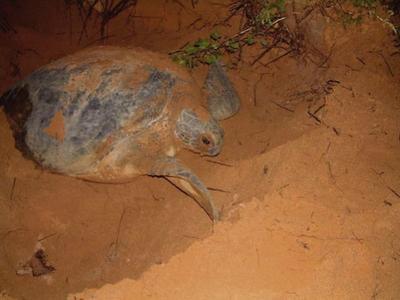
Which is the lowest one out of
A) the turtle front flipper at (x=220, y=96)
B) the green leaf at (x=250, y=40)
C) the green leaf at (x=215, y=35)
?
the turtle front flipper at (x=220, y=96)

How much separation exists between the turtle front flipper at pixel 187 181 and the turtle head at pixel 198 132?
177mm

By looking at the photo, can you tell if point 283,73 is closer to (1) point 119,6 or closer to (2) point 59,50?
(1) point 119,6

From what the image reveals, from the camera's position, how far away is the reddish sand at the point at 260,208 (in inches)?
59.7

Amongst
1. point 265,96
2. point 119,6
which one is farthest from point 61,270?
point 119,6

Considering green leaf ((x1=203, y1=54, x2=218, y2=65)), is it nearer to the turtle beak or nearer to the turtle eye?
the turtle beak

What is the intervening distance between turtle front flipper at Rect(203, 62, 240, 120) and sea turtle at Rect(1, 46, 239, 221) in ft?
0.50

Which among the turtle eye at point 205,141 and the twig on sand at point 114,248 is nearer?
the twig on sand at point 114,248

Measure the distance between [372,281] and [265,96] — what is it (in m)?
1.44

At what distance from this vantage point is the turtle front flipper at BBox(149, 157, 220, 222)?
1.76m

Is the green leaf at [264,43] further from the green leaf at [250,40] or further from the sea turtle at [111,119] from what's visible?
the sea turtle at [111,119]

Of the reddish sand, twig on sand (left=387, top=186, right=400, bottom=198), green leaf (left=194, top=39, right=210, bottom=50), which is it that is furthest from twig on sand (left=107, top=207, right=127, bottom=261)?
twig on sand (left=387, top=186, right=400, bottom=198)

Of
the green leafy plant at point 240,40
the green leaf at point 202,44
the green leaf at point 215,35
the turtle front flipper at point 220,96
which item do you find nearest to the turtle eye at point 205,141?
the turtle front flipper at point 220,96

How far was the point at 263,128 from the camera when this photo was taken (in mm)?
2270

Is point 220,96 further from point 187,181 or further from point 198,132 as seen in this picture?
point 187,181
